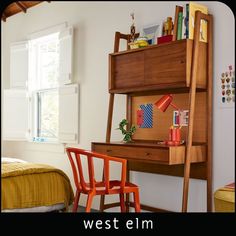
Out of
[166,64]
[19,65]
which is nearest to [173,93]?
[166,64]

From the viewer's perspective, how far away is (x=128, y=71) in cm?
337

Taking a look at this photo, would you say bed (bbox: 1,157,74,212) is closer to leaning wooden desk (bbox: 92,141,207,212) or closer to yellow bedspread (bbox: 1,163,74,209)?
yellow bedspread (bbox: 1,163,74,209)

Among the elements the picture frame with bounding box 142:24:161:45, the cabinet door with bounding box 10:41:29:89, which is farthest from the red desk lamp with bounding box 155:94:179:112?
the cabinet door with bounding box 10:41:29:89

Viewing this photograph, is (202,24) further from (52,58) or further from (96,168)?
(52,58)

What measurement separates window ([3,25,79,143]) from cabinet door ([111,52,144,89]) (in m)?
1.04

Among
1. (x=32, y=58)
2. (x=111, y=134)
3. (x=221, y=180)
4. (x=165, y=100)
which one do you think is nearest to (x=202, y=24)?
(x=165, y=100)

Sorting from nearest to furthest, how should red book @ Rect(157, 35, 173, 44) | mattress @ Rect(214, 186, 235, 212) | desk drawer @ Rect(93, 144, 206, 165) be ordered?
mattress @ Rect(214, 186, 235, 212), desk drawer @ Rect(93, 144, 206, 165), red book @ Rect(157, 35, 173, 44)

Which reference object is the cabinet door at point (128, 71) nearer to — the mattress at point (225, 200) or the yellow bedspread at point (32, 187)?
the yellow bedspread at point (32, 187)

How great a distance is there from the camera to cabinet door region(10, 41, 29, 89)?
536 cm

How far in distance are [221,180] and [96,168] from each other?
1.62 metres

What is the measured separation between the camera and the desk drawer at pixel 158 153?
8.96 feet

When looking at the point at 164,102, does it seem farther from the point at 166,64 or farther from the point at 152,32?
the point at 152,32

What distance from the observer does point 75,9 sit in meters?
4.53
